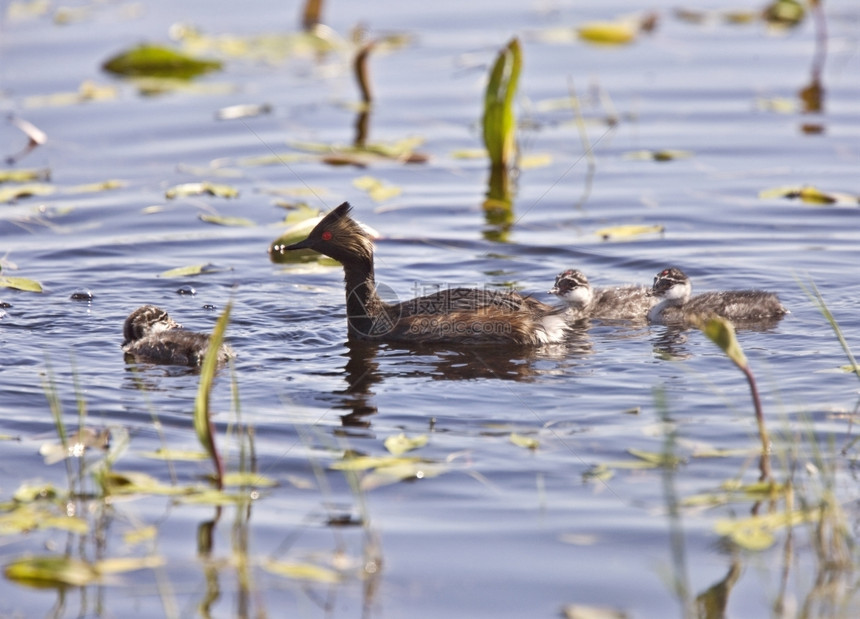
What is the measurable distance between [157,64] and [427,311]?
8590 mm

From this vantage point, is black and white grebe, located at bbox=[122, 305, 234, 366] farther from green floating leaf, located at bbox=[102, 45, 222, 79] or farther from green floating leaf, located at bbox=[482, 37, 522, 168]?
green floating leaf, located at bbox=[102, 45, 222, 79]

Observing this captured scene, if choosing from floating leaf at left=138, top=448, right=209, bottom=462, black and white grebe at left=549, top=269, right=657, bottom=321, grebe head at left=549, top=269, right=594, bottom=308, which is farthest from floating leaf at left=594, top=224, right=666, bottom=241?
floating leaf at left=138, top=448, right=209, bottom=462

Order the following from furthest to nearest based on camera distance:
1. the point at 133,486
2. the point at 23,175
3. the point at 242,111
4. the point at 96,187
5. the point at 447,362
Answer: the point at 242,111
the point at 23,175
the point at 96,187
the point at 447,362
the point at 133,486

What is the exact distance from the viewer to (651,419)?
21.7 feet

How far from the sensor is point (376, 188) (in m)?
11.6

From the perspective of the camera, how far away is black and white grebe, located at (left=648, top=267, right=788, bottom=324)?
852 cm

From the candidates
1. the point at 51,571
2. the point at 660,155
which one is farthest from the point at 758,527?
the point at 660,155

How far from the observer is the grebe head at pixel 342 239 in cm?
865

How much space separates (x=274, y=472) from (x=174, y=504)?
0.59 meters

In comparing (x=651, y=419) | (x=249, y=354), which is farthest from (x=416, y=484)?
(x=249, y=354)

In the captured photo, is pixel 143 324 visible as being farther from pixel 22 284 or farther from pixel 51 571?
pixel 51 571

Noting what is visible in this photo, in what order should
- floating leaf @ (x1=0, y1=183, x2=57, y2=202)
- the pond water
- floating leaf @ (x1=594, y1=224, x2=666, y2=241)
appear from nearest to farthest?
the pond water < floating leaf @ (x1=594, y1=224, x2=666, y2=241) < floating leaf @ (x1=0, y1=183, x2=57, y2=202)

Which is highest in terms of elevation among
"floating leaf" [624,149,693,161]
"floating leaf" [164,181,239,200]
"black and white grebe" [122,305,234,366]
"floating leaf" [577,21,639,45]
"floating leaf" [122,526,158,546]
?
"floating leaf" [577,21,639,45]

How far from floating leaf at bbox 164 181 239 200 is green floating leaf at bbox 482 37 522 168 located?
102 inches
